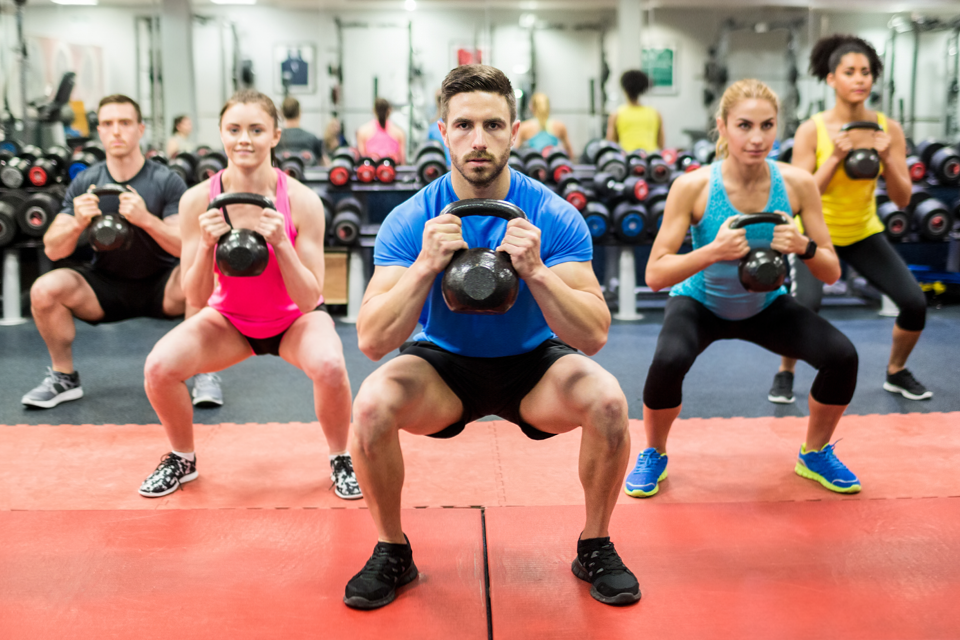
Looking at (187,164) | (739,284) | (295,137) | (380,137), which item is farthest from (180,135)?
(739,284)

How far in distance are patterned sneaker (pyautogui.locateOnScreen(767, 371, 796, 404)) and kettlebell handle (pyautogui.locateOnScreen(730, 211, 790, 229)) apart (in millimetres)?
1446

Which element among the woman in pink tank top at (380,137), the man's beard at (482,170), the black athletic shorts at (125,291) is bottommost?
the black athletic shorts at (125,291)

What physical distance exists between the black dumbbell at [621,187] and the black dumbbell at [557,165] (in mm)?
239

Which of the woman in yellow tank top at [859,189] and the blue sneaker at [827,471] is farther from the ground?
the woman in yellow tank top at [859,189]

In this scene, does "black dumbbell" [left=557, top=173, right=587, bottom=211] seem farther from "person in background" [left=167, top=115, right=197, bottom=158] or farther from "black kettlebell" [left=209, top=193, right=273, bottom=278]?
"person in background" [left=167, top=115, right=197, bottom=158]

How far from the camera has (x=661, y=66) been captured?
9164 mm

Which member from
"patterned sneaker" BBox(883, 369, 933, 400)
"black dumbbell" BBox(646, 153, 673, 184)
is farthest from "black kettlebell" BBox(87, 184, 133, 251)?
"black dumbbell" BBox(646, 153, 673, 184)

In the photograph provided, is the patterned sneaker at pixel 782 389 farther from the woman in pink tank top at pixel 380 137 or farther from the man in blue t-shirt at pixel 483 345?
the woman in pink tank top at pixel 380 137

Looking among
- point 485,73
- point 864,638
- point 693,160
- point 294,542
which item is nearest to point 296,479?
point 294,542

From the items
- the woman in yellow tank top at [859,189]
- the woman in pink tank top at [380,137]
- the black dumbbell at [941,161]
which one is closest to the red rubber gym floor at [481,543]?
the woman in yellow tank top at [859,189]

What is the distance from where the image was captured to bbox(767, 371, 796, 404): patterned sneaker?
3477 mm

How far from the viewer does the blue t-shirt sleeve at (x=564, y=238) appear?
1.87 metres

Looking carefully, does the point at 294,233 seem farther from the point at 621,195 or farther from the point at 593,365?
the point at 621,195

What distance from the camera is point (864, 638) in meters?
1.61
